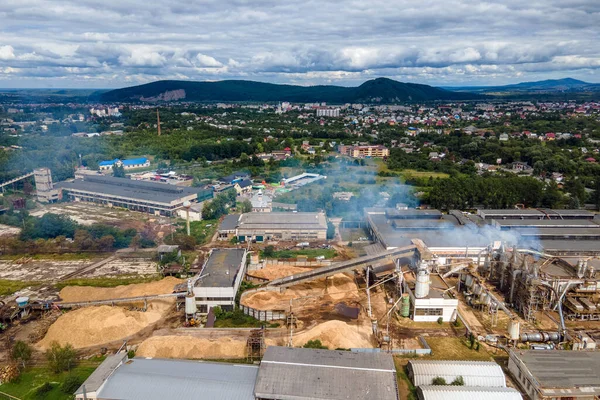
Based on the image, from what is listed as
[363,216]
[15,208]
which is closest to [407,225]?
[363,216]

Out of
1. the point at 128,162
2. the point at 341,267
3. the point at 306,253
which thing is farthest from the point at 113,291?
the point at 128,162

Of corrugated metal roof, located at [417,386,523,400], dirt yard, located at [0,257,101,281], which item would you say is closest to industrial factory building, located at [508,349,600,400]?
corrugated metal roof, located at [417,386,523,400]

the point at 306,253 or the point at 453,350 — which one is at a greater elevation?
the point at 306,253

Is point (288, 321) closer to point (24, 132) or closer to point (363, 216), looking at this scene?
point (363, 216)

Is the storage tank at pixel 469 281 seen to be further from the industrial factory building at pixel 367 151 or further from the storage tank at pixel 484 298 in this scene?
the industrial factory building at pixel 367 151

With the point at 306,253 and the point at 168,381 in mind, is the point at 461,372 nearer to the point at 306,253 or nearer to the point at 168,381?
the point at 168,381

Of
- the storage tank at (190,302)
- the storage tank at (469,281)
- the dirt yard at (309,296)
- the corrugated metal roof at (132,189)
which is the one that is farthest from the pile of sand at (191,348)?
the corrugated metal roof at (132,189)

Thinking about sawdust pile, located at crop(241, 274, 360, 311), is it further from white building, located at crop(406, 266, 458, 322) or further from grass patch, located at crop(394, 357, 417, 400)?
grass patch, located at crop(394, 357, 417, 400)
